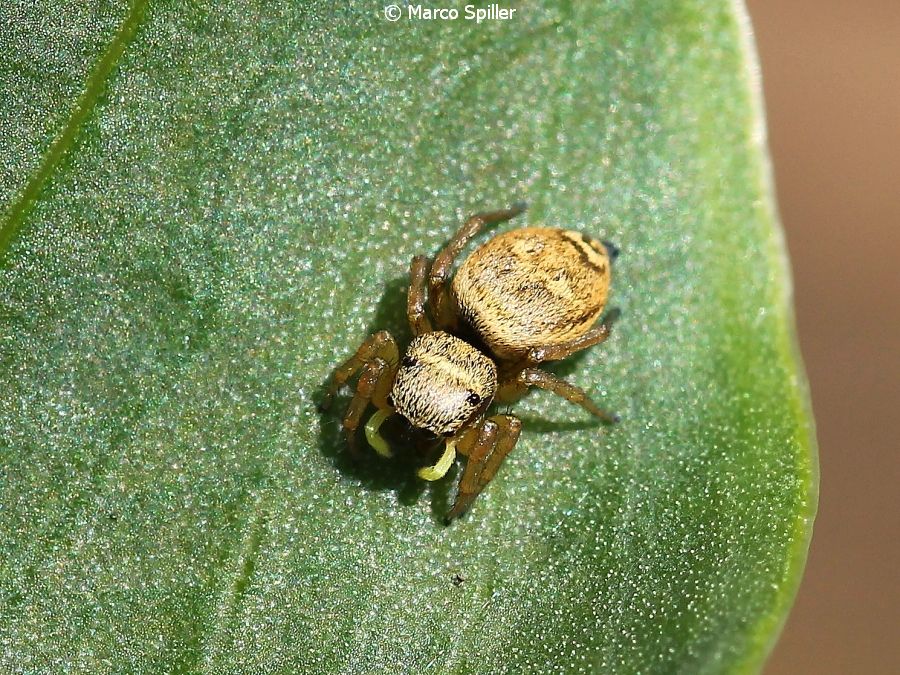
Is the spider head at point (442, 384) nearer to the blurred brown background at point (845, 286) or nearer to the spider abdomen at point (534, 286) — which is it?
the spider abdomen at point (534, 286)

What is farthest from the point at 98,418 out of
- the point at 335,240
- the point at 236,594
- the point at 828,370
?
the point at 828,370

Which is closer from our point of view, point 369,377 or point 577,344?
point 369,377

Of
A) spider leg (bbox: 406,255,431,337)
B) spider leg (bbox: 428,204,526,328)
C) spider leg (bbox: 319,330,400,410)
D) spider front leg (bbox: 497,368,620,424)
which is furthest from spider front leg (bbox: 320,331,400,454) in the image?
spider front leg (bbox: 497,368,620,424)

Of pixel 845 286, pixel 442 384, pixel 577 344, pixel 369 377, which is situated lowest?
pixel 369 377

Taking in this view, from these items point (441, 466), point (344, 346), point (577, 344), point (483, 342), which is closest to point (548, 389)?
point (577, 344)

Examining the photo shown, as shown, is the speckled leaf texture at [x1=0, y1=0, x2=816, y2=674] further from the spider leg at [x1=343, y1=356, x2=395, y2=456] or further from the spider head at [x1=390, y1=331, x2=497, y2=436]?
the spider head at [x1=390, y1=331, x2=497, y2=436]

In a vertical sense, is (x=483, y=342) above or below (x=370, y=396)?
above

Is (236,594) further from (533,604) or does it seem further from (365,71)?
(365,71)

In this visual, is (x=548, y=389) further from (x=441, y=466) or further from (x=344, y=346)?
(x=344, y=346)
